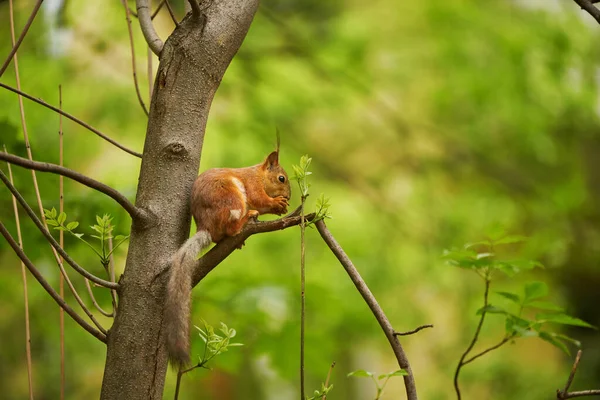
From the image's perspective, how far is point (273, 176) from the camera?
62.6 inches

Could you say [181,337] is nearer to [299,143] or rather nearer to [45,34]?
[45,34]

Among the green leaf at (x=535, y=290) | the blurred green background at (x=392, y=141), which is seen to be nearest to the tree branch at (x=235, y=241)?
the green leaf at (x=535, y=290)

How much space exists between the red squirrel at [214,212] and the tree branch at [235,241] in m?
0.02

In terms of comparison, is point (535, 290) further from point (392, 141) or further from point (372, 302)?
point (392, 141)

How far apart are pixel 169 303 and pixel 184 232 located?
0.14m

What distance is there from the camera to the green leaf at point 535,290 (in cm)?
126

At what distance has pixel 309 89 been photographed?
4.16 meters

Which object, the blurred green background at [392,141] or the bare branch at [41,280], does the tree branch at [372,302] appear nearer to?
the bare branch at [41,280]

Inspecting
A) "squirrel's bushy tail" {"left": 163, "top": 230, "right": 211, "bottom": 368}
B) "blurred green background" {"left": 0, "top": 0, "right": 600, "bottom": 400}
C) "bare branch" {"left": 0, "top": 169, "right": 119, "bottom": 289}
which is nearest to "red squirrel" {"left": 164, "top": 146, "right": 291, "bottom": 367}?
"squirrel's bushy tail" {"left": 163, "top": 230, "right": 211, "bottom": 368}

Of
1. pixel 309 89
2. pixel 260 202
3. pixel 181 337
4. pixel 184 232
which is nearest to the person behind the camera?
pixel 181 337

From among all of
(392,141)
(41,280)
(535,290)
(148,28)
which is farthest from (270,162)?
(392,141)

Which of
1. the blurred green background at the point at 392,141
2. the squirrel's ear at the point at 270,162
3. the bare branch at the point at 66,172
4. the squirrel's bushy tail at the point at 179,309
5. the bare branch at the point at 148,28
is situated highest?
the blurred green background at the point at 392,141

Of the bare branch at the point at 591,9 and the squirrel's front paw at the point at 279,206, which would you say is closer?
the bare branch at the point at 591,9

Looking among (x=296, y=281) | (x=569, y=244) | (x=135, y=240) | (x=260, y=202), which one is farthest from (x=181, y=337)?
(x=569, y=244)
